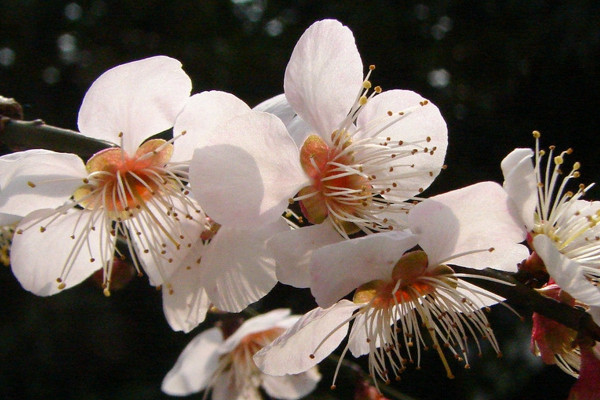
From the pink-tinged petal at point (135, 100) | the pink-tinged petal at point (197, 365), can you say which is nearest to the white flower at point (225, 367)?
the pink-tinged petal at point (197, 365)

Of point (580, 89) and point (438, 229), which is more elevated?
point (438, 229)

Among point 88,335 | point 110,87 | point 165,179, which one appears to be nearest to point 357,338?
point 165,179

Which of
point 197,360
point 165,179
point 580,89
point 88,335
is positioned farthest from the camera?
point 580,89

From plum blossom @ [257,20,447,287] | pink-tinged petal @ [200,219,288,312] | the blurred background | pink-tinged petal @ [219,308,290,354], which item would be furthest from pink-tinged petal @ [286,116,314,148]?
the blurred background

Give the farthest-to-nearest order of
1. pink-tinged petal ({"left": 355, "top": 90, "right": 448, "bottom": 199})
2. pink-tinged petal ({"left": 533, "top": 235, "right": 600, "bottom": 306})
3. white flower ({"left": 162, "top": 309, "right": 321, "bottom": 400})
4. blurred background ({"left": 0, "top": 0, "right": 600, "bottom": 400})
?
blurred background ({"left": 0, "top": 0, "right": 600, "bottom": 400}) < white flower ({"left": 162, "top": 309, "right": 321, "bottom": 400}) < pink-tinged petal ({"left": 355, "top": 90, "right": 448, "bottom": 199}) < pink-tinged petal ({"left": 533, "top": 235, "right": 600, "bottom": 306})

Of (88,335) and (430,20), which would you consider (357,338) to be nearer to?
(88,335)

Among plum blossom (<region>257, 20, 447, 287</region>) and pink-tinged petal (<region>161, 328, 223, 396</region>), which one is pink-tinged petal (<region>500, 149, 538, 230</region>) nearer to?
plum blossom (<region>257, 20, 447, 287</region>)

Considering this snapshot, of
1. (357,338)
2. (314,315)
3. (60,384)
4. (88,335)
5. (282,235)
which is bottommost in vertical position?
(60,384)
